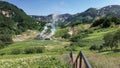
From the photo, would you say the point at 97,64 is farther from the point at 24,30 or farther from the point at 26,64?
the point at 24,30

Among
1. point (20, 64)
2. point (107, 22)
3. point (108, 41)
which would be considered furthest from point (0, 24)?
point (20, 64)

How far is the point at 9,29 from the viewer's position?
590 feet

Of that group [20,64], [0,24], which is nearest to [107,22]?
[0,24]

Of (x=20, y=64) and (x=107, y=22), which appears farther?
(x=107, y=22)

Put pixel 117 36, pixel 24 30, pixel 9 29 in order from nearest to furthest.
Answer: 1. pixel 117 36
2. pixel 9 29
3. pixel 24 30

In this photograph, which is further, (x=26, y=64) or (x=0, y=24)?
(x=0, y=24)

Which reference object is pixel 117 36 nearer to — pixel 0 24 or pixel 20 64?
pixel 20 64

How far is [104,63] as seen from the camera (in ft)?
27.2

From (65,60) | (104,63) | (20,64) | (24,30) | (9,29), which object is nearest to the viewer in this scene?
(104,63)

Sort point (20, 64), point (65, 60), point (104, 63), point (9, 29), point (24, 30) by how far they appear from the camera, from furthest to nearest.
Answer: point (24, 30) < point (9, 29) < point (20, 64) < point (65, 60) < point (104, 63)

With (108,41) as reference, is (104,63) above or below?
above

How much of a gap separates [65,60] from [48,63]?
3.69 ft

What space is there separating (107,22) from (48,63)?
4173 inches

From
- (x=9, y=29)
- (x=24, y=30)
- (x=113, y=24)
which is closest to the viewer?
(x=113, y=24)
